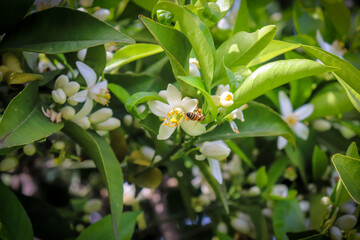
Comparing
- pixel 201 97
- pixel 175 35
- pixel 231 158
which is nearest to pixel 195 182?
pixel 231 158

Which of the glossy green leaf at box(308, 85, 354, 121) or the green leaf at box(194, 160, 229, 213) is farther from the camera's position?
the glossy green leaf at box(308, 85, 354, 121)

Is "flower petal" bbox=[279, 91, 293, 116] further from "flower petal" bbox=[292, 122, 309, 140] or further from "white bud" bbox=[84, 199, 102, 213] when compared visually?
"white bud" bbox=[84, 199, 102, 213]

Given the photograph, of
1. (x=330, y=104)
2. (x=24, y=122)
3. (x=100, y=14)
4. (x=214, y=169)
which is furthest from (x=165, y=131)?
(x=330, y=104)

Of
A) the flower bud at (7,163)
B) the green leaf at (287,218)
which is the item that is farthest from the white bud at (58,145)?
the green leaf at (287,218)

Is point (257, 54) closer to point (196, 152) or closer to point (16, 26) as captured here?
point (196, 152)

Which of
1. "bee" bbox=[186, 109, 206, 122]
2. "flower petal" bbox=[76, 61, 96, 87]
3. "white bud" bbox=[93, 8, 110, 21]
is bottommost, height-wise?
"flower petal" bbox=[76, 61, 96, 87]

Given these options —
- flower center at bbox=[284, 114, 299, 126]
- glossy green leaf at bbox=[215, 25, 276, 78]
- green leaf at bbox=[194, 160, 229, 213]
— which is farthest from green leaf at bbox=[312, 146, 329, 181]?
glossy green leaf at bbox=[215, 25, 276, 78]

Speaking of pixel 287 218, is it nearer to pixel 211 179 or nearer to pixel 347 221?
pixel 347 221

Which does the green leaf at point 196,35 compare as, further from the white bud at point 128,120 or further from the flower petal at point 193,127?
the white bud at point 128,120
